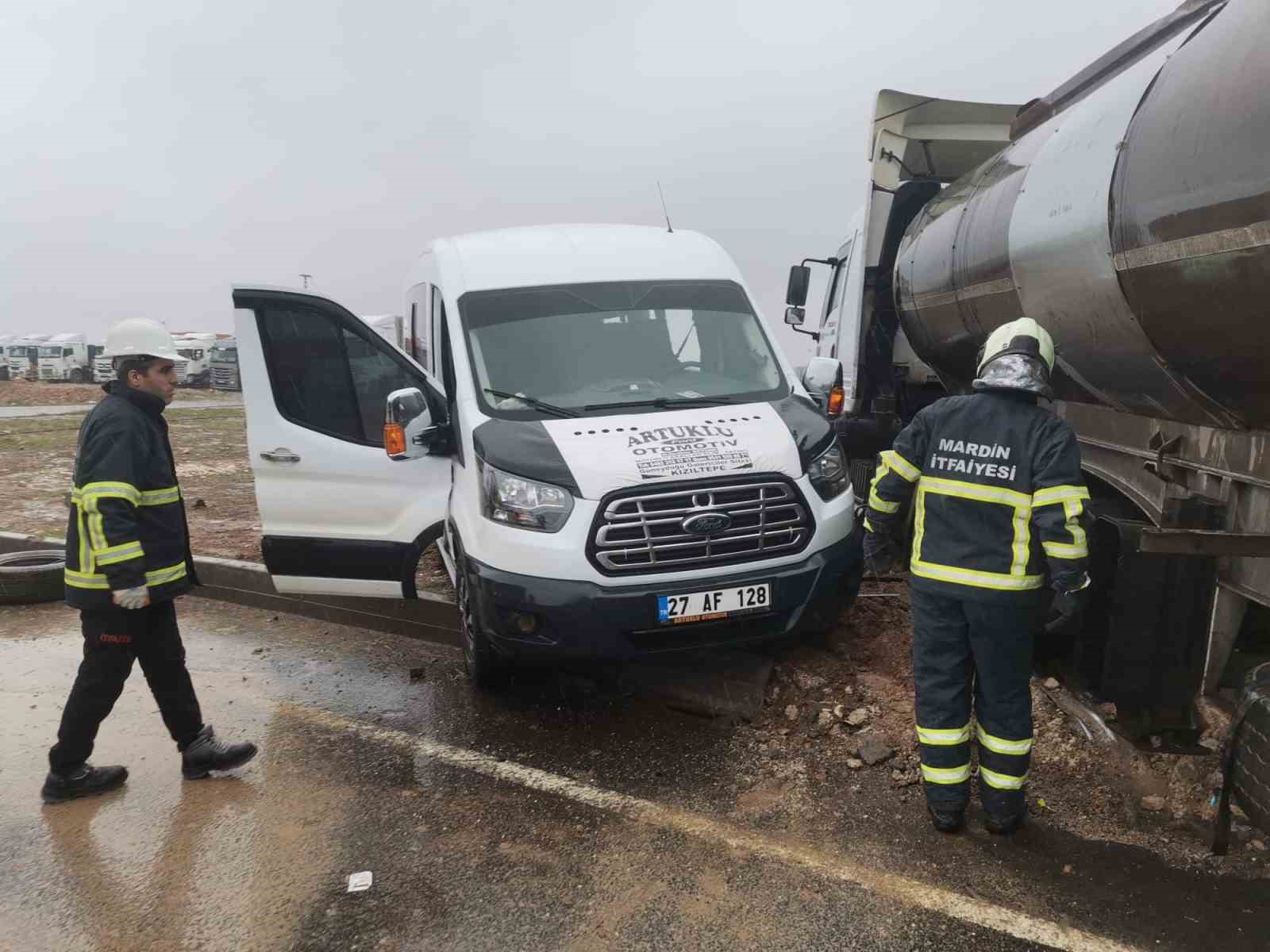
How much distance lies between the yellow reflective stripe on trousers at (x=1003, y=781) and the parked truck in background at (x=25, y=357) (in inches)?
1782

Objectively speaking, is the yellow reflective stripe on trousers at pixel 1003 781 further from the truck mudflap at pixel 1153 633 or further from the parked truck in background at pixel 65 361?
the parked truck in background at pixel 65 361

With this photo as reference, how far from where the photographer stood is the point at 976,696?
3.25m

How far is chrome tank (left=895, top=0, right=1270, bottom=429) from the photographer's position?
2.61 m

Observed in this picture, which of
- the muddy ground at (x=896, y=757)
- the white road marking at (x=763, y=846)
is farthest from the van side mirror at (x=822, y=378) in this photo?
the white road marking at (x=763, y=846)

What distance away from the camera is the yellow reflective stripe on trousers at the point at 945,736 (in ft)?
10.4

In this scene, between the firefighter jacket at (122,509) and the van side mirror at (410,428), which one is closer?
the firefighter jacket at (122,509)

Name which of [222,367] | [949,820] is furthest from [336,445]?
[222,367]

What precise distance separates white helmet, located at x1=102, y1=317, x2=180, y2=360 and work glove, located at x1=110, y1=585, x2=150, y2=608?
35.5 inches

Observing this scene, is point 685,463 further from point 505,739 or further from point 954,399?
point 505,739

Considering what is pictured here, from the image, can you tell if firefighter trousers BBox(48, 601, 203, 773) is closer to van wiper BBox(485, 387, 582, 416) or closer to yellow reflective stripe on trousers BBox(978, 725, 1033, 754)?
van wiper BBox(485, 387, 582, 416)

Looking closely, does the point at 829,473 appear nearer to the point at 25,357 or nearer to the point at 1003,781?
the point at 1003,781

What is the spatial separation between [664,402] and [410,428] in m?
1.30

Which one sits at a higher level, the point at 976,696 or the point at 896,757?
the point at 976,696

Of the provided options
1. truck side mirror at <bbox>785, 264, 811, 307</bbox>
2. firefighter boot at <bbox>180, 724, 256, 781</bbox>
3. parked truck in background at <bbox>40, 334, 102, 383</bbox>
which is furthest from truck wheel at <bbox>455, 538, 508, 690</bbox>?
parked truck in background at <bbox>40, 334, 102, 383</bbox>
